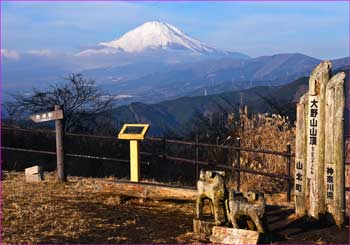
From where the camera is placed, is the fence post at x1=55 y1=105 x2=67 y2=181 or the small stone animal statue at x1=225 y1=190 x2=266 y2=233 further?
the fence post at x1=55 y1=105 x2=67 y2=181

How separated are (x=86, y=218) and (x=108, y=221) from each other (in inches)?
12.8

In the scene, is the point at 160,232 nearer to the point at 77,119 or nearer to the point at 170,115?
the point at 77,119

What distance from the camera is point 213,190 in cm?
556

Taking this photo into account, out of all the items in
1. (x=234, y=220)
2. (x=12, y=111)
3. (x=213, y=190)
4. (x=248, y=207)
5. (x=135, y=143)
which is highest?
(x=12, y=111)

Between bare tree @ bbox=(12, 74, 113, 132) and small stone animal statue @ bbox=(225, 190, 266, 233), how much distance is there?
1031cm

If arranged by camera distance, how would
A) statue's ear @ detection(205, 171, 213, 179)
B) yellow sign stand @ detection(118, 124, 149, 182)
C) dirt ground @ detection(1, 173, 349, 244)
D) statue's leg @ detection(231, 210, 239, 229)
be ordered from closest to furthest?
statue's leg @ detection(231, 210, 239, 229) < dirt ground @ detection(1, 173, 349, 244) < statue's ear @ detection(205, 171, 213, 179) < yellow sign stand @ detection(118, 124, 149, 182)

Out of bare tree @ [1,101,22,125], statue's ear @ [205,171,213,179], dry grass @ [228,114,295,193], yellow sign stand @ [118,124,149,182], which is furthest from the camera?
bare tree @ [1,101,22,125]

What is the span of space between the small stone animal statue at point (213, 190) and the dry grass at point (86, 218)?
14.8 inches

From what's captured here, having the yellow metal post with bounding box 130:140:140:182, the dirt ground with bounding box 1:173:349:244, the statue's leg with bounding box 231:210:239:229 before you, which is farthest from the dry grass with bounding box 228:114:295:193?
the statue's leg with bounding box 231:210:239:229

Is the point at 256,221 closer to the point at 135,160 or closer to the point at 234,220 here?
the point at 234,220

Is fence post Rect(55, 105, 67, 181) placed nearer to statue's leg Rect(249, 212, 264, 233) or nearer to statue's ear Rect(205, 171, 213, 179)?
statue's ear Rect(205, 171, 213, 179)

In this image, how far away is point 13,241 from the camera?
17.3ft

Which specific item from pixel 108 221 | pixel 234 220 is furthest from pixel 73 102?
pixel 234 220

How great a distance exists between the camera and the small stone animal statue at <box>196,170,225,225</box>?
5477 mm
